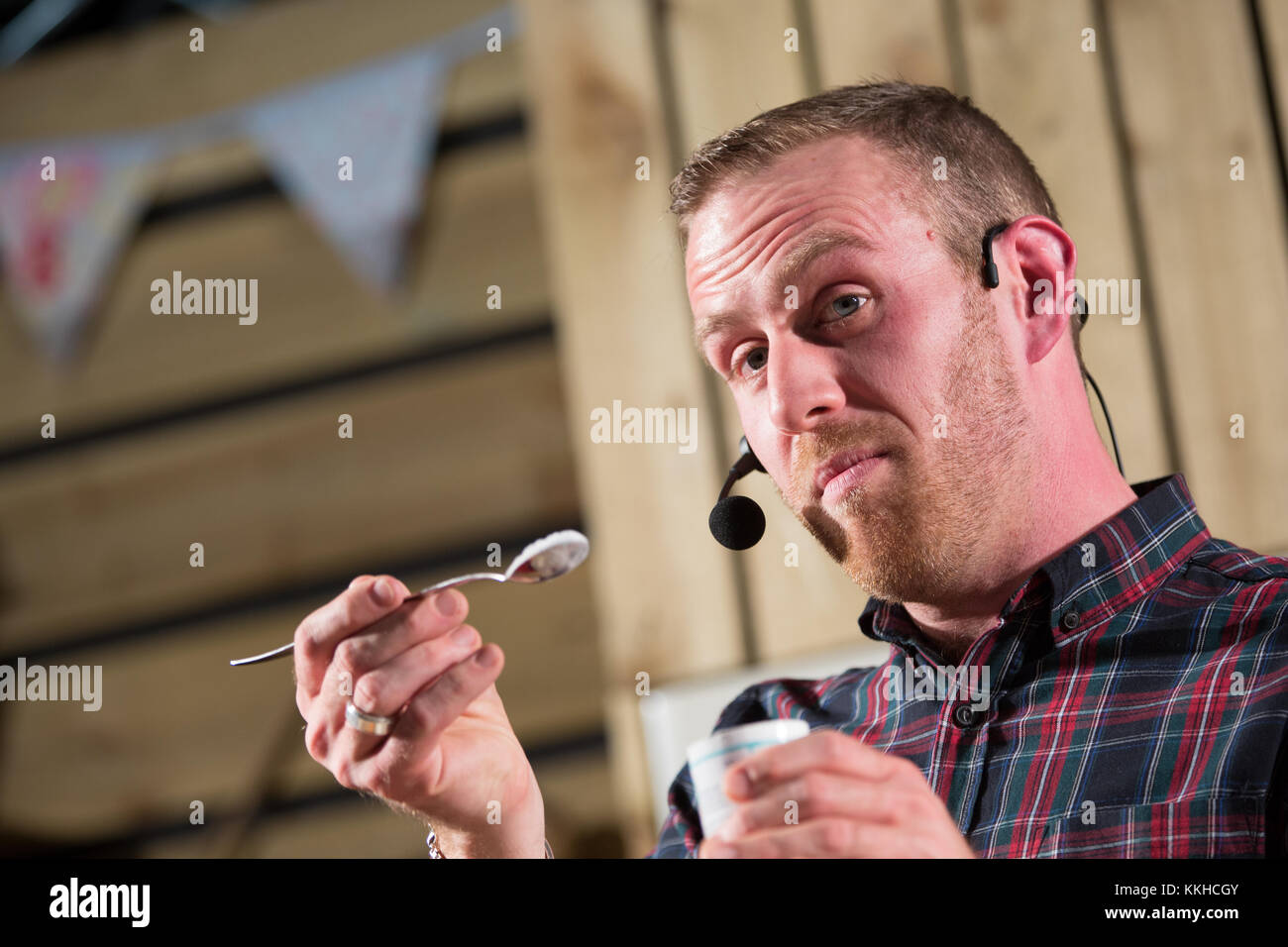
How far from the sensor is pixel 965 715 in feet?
3.20

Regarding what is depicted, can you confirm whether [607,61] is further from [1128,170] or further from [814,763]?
[814,763]

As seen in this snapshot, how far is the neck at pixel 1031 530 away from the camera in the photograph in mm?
1027

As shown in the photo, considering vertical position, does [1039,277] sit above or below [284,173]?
below

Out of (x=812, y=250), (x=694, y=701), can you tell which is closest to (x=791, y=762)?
(x=812, y=250)

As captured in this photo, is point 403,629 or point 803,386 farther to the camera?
point 803,386

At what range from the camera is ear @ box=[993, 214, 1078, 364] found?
1072 mm

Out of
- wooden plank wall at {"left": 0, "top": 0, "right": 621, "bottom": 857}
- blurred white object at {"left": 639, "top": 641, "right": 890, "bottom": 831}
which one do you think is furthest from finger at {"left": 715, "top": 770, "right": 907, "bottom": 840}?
wooden plank wall at {"left": 0, "top": 0, "right": 621, "bottom": 857}

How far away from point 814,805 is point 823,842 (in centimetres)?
2

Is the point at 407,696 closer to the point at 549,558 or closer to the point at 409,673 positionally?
the point at 409,673

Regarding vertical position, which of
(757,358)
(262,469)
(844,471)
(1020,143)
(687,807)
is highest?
(1020,143)

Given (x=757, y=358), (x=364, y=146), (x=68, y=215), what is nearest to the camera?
(x=757, y=358)

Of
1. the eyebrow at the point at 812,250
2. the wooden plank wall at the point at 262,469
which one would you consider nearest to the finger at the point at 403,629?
the eyebrow at the point at 812,250

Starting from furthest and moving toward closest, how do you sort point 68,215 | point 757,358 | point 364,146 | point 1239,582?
point 68,215
point 364,146
point 757,358
point 1239,582
